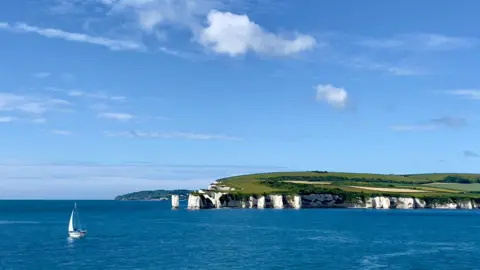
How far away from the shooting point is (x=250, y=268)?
287ft

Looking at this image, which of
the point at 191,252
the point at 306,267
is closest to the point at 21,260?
the point at 191,252

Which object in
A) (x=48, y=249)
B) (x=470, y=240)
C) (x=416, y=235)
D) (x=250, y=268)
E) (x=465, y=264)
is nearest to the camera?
(x=250, y=268)

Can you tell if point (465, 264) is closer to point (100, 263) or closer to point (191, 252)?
point (191, 252)

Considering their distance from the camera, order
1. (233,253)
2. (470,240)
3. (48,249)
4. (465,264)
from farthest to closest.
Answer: (470,240) < (48,249) < (233,253) < (465,264)

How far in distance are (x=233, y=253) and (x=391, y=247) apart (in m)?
33.4

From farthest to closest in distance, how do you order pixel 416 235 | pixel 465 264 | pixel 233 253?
1. pixel 416 235
2. pixel 233 253
3. pixel 465 264

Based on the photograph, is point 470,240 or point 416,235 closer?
point 470,240

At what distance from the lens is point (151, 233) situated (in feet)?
479

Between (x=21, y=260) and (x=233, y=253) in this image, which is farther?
(x=233, y=253)

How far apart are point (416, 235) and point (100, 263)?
84.5 m

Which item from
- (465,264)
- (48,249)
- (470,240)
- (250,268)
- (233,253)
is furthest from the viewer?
(470,240)

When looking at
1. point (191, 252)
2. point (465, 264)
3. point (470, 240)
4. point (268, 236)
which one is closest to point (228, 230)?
point (268, 236)

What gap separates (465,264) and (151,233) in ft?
255

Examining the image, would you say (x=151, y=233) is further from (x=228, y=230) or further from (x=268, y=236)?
(x=268, y=236)
